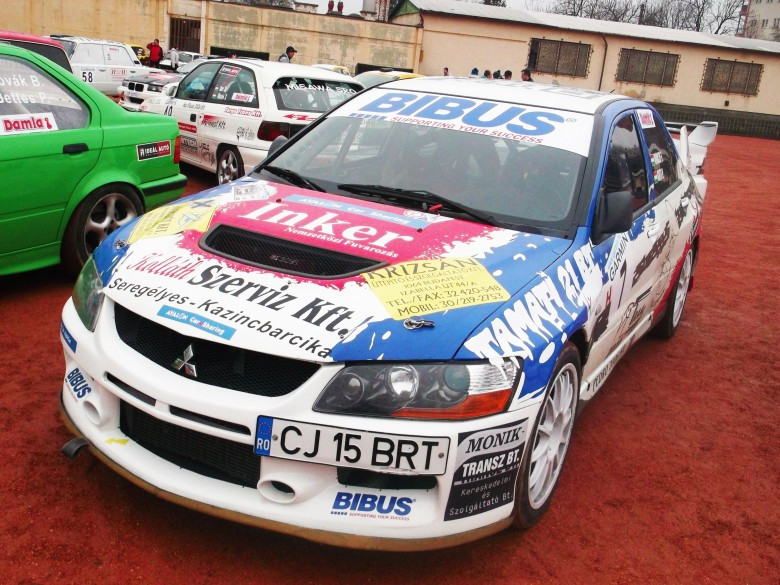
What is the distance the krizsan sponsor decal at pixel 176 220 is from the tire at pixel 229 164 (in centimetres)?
533

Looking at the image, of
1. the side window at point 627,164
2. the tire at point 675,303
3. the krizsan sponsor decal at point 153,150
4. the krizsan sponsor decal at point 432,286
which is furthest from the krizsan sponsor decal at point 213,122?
the krizsan sponsor decal at point 432,286

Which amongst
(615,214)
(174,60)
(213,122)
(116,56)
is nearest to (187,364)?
(615,214)

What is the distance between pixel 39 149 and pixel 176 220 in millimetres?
2020

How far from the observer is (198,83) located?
31.2ft

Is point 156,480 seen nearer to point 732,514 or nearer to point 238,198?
point 238,198

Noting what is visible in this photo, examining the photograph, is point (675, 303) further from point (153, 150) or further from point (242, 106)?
point (242, 106)

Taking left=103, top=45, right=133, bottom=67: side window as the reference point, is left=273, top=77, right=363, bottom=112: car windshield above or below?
above

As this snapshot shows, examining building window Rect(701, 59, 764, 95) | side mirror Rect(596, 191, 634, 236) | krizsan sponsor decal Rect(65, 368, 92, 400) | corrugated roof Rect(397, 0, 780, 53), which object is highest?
corrugated roof Rect(397, 0, 780, 53)

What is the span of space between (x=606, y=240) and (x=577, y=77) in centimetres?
3419

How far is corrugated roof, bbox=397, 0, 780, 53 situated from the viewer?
34906 mm

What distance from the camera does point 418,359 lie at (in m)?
2.57

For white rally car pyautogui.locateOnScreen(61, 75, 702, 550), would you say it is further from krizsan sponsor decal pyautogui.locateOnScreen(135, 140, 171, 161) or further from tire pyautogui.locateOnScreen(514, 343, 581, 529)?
krizsan sponsor decal pyautogui.locateOnScreen(135, 140, 171, 161)

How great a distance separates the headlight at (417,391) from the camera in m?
2.49

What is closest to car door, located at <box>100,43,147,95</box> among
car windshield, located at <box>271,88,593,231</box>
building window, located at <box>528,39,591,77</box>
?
car windshield, located at <box>271,88,593,231</box>
